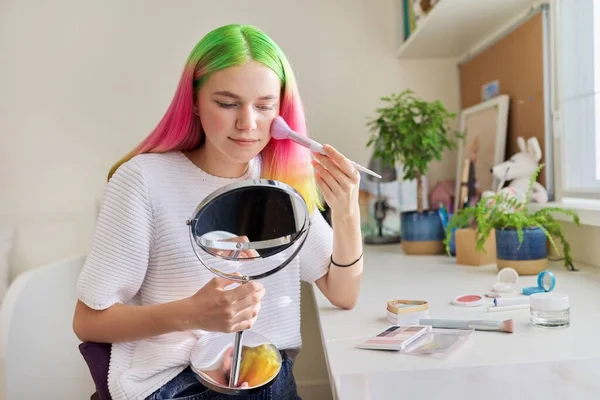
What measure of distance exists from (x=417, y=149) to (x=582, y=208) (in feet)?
1.78

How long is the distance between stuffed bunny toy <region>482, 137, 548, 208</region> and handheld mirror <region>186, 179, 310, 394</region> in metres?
0.82

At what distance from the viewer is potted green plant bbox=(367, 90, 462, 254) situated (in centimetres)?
160

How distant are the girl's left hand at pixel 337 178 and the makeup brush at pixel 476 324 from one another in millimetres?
213

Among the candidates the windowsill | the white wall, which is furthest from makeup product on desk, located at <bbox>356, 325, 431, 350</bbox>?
the white wall

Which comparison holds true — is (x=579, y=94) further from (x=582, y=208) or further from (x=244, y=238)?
(x=244, y=238)

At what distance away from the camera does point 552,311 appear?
79 centimetres

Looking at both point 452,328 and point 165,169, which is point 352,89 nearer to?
point 165,169

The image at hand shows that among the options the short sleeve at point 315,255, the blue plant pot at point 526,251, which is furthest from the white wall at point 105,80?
the short sleeve at point 315,255

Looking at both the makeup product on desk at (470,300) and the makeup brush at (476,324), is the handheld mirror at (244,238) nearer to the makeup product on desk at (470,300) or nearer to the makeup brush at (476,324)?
the makeup brush at (476,324)

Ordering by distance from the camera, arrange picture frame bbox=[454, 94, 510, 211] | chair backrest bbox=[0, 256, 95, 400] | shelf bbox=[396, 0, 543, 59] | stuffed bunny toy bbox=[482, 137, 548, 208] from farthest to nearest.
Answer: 1. picture frame bbox=[454, 94, 510, 211]
2. shelf bbox=[396, 0, 543, 59]
3. stuffed bunny toy bbox=[482, 137, 548, 208]
4. chair backrest bbox=[0, 256, 95, 400]

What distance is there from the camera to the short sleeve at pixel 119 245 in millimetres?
843

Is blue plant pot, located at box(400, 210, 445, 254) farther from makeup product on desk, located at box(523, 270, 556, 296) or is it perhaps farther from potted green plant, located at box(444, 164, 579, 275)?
makeup product on desk, located at box(523, 270, 556, 296)

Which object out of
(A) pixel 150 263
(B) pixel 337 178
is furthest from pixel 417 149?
(A) pixel 150 263

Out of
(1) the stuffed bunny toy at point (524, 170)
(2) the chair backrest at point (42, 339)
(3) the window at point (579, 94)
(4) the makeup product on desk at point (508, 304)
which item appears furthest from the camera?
(1) the stuffed bunny toy at point (524, 170)
